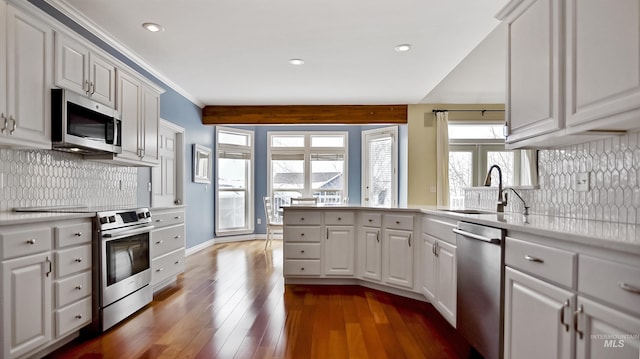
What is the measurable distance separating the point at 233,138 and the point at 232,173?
2.29ft

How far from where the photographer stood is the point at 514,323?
162 cm

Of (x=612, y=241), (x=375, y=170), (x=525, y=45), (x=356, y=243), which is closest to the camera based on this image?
(x=612, y=241)

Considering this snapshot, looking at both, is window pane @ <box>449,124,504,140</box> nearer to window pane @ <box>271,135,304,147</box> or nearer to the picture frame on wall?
window pane @ <box>271,135,304,147</box>

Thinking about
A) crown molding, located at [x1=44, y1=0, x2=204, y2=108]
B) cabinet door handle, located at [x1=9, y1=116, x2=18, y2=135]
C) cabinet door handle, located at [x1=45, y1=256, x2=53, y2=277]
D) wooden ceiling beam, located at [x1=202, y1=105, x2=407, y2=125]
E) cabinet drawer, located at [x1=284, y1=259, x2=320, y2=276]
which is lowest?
cabinet drawer, located at [x1=284, y1=259, x2=320, y2=276]

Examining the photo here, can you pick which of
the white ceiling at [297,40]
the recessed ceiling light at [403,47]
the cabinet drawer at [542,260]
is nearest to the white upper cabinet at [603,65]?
the cabinet drawer at [542,260]

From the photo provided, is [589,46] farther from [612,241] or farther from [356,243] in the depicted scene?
[356,243]

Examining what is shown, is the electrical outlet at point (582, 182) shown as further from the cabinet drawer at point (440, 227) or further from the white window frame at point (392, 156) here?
the white window frame at point (392, 156)

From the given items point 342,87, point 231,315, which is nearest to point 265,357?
point 231,315

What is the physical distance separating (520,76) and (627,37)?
2.44ft

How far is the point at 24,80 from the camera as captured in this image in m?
2.14

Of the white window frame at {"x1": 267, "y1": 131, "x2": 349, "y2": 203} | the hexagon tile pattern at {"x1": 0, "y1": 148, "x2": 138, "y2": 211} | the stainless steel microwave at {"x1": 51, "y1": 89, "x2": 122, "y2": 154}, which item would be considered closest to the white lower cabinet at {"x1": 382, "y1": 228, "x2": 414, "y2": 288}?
the stainless steel microwave at {"x1": 51, "y1": 89, "x2": 122, "y2": 154}

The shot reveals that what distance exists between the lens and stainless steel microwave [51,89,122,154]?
2.37 meters

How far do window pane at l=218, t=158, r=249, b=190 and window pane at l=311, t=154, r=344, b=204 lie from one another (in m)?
1.41

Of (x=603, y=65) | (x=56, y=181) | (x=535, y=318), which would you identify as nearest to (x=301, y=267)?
(x=56, y=181)
